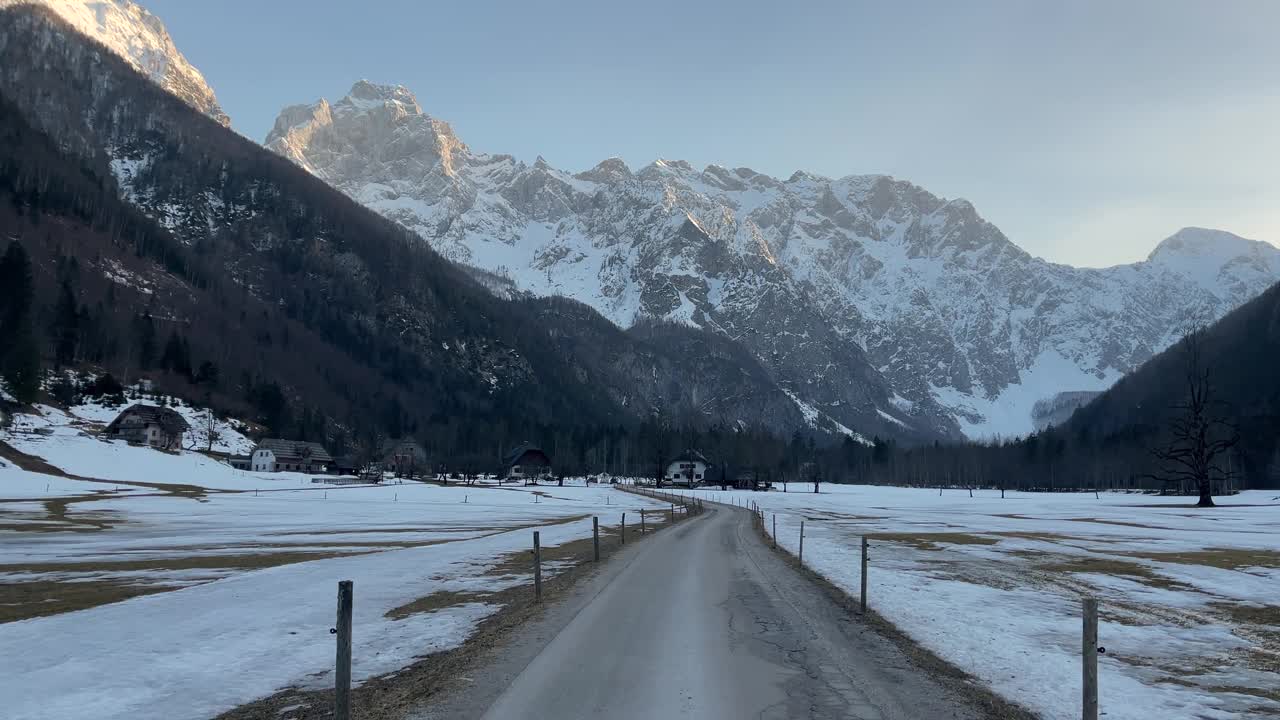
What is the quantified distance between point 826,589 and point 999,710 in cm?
1147

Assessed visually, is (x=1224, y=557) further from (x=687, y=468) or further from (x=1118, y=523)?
(x=687, y=468)

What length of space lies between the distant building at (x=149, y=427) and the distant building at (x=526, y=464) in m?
71.2

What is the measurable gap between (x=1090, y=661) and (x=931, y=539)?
37571 mm

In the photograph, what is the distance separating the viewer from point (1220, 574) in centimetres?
2809

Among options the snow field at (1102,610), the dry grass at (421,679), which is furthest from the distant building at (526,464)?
the dry grass at (421,679)

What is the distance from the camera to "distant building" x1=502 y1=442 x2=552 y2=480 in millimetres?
182625

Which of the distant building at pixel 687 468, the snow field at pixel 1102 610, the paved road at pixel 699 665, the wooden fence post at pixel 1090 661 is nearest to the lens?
the wooden fence post at pixel 1090 661

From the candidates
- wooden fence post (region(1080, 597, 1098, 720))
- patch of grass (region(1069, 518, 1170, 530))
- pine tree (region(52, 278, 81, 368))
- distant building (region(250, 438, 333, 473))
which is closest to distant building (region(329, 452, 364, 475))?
distant building (region(250, 438, 333, 473))

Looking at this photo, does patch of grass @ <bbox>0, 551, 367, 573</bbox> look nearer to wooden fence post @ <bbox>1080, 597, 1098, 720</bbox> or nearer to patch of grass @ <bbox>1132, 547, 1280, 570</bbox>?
wooden fence post @ <bbox>1080, 597, 1098, 720</bbox>

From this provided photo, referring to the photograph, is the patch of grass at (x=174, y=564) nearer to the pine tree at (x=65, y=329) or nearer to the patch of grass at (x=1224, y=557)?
the patch of grass at (x=1224, y=557)

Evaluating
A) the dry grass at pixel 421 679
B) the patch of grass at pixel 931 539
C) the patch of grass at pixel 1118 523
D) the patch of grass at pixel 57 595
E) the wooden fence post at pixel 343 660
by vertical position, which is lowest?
the patch of grass at pixel 1118 523

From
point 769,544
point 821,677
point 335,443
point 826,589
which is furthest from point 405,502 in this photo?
point 335,443

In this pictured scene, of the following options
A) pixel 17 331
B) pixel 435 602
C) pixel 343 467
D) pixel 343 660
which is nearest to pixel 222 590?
pixel 435 602

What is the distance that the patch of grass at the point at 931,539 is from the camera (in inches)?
1599
